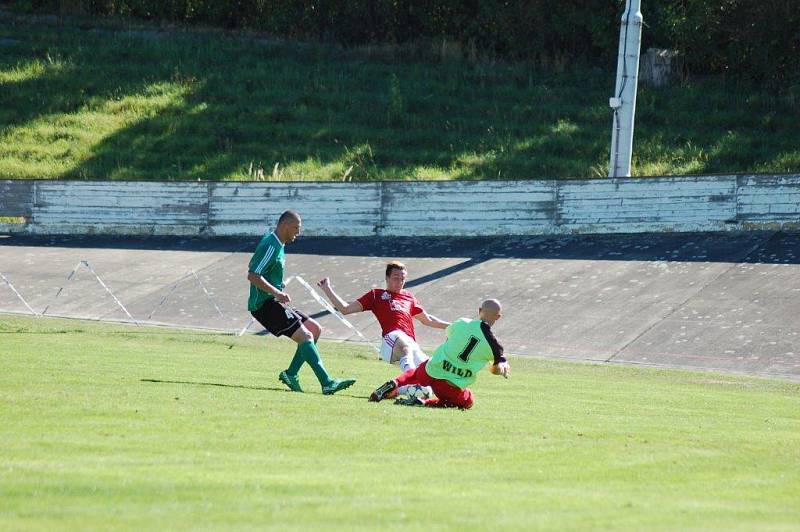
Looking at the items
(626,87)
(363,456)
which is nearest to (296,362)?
(363,456)

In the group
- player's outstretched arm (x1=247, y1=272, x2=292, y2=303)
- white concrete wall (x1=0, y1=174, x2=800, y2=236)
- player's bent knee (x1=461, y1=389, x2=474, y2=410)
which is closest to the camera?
player's bent knee (x1=461, y1=389, x2=474, y2=410)

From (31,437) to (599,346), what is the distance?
12.3 metres

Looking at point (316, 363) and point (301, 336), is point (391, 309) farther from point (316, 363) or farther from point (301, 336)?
point (316, 363)

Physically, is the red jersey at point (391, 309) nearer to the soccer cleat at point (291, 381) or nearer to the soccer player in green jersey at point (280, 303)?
the soccer player in green jersey at point (280, 303)

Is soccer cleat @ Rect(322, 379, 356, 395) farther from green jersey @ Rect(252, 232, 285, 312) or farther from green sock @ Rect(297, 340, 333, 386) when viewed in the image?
green jersey @ Rect(252, 232, 285, 312)

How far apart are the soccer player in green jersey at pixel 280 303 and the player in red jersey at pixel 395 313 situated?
2.67ft

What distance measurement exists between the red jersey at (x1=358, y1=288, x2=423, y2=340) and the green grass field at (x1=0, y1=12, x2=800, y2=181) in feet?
63.6

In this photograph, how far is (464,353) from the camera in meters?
10.9

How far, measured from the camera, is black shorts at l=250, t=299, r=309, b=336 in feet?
38.9

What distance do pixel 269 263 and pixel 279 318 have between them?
595mm

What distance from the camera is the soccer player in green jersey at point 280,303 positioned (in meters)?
11.6

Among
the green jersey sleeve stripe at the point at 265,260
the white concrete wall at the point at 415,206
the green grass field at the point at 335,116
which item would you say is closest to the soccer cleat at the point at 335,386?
the green jersey sleeve stripe at the point at 265,260

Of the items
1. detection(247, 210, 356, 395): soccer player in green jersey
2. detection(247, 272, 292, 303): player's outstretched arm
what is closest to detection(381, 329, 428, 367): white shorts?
detection(247, 210, 356, 395): soccer player in green jersey

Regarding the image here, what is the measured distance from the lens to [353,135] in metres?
36.7
